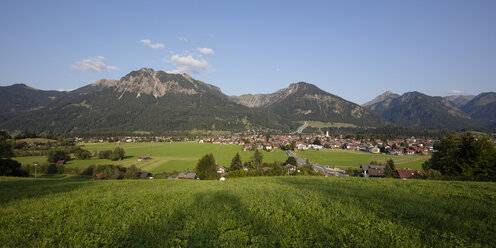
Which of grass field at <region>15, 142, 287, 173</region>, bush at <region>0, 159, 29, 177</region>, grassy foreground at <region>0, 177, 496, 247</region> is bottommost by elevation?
grass field at <region>15, 142, 287, 173</region>

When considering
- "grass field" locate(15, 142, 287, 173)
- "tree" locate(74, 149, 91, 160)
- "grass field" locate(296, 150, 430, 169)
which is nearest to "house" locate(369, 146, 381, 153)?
"grass field" locate(296, 150, 430, 169)

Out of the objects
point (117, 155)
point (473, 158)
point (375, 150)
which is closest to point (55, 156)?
point (117, 155)

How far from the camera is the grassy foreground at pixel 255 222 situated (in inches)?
199

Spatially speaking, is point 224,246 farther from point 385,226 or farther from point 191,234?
point 385,226

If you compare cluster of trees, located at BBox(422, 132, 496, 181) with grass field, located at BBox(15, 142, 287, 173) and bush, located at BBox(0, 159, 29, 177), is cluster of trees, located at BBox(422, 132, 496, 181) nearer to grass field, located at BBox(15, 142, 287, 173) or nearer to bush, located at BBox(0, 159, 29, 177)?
grass field, located at BBox(15, 142, 287, 173)

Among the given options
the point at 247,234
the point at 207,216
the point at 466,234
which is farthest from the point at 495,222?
the point at 207,216

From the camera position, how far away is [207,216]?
6.96 meters

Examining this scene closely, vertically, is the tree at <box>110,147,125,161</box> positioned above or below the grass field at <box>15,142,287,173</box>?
above

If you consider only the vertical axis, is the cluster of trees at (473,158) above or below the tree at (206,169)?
above

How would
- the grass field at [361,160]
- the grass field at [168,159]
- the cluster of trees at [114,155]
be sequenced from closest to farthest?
the grass field at [168,159], the grass field at [361,160], the cluster of trees at [114,155]

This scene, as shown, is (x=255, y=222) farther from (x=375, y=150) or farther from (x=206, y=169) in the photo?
(x=375, y=150)

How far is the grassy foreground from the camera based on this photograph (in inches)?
199

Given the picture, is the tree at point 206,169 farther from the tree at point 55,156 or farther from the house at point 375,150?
the house at point 375,150

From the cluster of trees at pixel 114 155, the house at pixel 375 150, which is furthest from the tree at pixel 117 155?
the house at pixel 375 150
